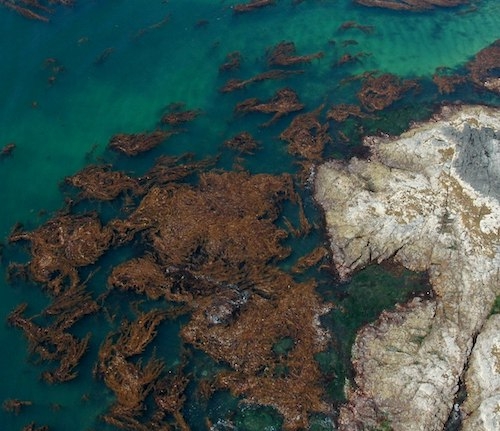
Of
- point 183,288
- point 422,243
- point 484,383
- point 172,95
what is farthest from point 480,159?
point 172,95

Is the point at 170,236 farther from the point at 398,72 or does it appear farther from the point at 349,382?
the point at 398,72

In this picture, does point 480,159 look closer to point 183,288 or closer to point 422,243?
point 422,243

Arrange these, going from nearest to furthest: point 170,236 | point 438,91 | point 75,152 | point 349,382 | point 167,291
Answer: point 349,382 → point 167,291 → point 170,236 → point 75,152 → point 438,91

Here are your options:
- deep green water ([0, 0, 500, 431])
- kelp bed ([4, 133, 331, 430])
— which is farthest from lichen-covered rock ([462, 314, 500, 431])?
kelp bed ([4, 133, 331, 430])

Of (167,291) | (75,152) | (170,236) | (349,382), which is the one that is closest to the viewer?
(349,382)

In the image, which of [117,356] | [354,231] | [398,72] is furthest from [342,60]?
[117,356]
